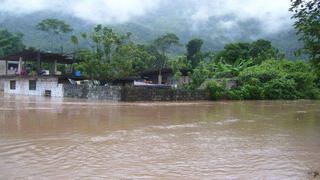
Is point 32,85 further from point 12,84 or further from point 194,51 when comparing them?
point 194,51

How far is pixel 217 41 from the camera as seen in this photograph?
120875 mm

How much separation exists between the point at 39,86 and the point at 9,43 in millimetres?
27332

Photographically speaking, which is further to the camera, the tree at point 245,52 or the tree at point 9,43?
the tree at point 9,43

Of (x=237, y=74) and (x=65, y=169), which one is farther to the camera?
(x=237, y=74)

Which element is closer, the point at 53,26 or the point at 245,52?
the point at 245,52

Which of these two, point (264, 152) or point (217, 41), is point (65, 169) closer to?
point (264, 152)

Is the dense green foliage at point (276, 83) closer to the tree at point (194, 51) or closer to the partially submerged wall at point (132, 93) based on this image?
the partially submerged wall at point (132, 93)

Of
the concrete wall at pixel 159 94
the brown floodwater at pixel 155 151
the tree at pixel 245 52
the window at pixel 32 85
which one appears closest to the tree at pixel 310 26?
the brown floodwater at pixel 155 151

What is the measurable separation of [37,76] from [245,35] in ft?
325

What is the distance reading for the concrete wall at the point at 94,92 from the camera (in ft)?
98.3

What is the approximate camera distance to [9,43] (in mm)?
61250

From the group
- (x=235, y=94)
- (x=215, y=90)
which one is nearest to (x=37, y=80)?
(x=215, y=90)

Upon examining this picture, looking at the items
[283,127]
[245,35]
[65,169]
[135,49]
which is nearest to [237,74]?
[135,49]

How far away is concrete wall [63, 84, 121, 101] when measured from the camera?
2996 centimetres
